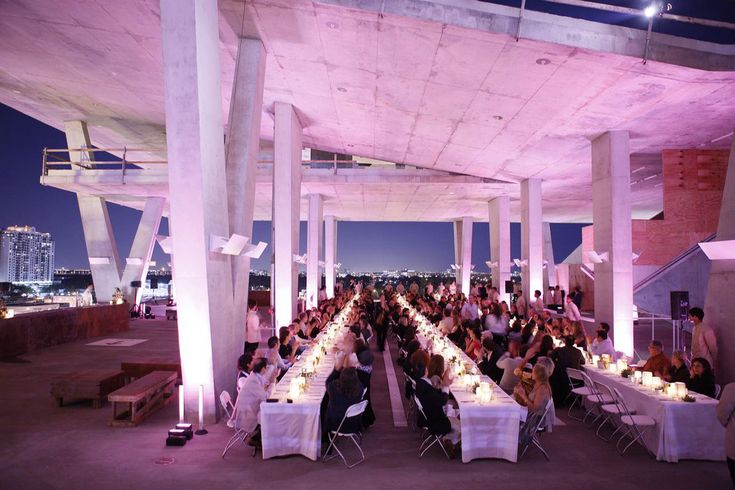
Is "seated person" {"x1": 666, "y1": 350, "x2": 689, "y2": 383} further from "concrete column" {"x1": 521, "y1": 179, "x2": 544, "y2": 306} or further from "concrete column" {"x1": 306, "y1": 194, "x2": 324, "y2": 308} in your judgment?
"concrete column" {"x1": 306, "y1": 194, "x2": 324, "y2": 308}

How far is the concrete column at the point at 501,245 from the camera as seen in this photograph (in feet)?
68.3

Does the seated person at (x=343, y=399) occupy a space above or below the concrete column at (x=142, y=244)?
below

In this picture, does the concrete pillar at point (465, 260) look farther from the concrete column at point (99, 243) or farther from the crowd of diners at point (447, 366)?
the concrete column at point (99, 243)

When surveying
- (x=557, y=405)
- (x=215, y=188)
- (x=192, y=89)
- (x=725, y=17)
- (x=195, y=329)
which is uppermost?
(x=725, y=17)

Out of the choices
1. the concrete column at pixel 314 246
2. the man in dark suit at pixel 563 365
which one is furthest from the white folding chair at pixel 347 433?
the concrete column at pixel 314 246

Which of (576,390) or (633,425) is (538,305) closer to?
(576,390)

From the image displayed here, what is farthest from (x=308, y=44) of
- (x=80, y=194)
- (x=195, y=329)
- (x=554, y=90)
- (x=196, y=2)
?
(x=80, y=194)

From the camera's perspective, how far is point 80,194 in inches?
770

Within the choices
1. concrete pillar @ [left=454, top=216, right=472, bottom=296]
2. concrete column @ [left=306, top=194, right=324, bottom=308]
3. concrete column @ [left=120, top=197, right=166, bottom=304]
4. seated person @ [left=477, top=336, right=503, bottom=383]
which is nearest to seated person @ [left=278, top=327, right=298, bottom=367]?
seated person @ [left=477, top=336, right=503, bottom=383]

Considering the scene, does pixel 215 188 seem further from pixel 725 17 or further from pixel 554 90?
pixel 725 17

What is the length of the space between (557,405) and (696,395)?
2292 mm

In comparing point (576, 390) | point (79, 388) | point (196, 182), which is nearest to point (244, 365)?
point (196, 182)

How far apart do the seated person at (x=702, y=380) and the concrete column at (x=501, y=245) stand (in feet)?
47.6

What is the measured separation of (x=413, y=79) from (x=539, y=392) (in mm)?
6429
